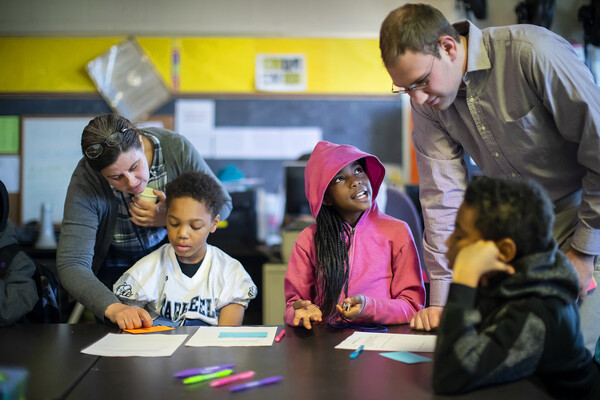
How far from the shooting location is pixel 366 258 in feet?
5.47

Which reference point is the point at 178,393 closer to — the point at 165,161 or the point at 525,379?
the point at 525,379

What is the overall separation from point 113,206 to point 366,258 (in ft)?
2.71

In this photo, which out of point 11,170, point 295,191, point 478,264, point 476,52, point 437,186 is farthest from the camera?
point 11,170

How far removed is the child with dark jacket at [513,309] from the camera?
0.90 m

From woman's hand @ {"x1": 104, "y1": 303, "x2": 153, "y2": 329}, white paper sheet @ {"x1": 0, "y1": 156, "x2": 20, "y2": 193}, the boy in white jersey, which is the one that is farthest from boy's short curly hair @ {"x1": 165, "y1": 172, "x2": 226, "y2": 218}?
white paper sheet @ {"x1": 0, "y1": 156, "x2": 20, "y2": 193}

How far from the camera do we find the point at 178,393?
923 millimetres

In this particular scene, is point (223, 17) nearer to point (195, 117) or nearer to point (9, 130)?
point (195, 117)

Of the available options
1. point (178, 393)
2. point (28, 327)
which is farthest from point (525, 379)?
point (28, 327)

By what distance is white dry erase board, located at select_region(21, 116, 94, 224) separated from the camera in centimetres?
→ 421

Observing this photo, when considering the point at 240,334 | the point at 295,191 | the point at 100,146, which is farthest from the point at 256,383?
the point at 295,191

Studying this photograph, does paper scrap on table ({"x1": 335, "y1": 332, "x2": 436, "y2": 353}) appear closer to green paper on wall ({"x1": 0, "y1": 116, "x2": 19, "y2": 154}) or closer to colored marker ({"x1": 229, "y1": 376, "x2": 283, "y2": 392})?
colored marker ({"x1": 229, "y1": 376, "x2": 283, "y2": 392})

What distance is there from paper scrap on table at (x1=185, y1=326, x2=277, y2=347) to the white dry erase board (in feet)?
10.7

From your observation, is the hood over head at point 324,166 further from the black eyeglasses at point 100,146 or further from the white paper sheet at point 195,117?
the white paper sheet at point 195,117

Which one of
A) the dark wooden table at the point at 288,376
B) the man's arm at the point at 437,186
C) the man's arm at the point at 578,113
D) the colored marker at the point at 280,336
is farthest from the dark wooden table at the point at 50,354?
the man's arm at the point at 578,113
